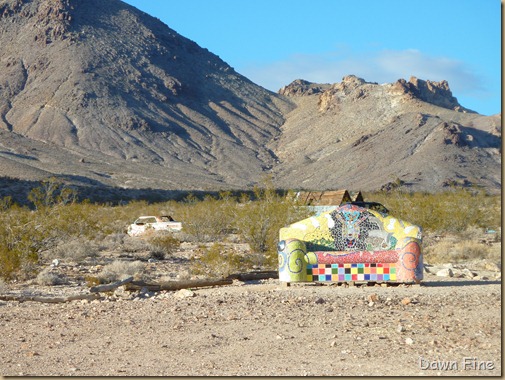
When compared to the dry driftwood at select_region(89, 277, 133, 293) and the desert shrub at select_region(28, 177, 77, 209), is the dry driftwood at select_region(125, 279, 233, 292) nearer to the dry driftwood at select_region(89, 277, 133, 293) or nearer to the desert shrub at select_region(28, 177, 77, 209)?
the dry driftwood at select_region(89, 277, 133, 293)

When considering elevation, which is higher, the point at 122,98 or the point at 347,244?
the point at 122,98

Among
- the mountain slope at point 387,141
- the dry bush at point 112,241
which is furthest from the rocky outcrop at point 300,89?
the dry bush at point 112,241

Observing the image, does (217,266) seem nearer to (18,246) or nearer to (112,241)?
(18,246)

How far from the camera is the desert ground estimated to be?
9086 millimetres

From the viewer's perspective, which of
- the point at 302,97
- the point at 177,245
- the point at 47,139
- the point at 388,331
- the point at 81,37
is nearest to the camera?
the point at 388,331

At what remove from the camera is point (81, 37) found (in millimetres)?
137375

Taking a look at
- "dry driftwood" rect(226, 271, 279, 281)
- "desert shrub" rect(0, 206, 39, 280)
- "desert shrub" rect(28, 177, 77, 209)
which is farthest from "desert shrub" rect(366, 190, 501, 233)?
"desert shrub" rect(0, 206, 39, 280)

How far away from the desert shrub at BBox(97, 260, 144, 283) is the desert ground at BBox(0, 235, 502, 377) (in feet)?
8.15

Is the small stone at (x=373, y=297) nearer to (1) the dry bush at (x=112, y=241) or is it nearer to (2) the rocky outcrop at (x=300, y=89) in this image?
(1) the dry bush at (x=112, y=241)

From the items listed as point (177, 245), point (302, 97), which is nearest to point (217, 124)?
point (302, 97)

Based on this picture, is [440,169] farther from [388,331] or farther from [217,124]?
[388,331]

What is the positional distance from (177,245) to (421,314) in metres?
18.0

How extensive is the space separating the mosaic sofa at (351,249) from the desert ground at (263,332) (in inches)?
10.0

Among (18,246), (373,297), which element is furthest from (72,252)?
(373,297)
